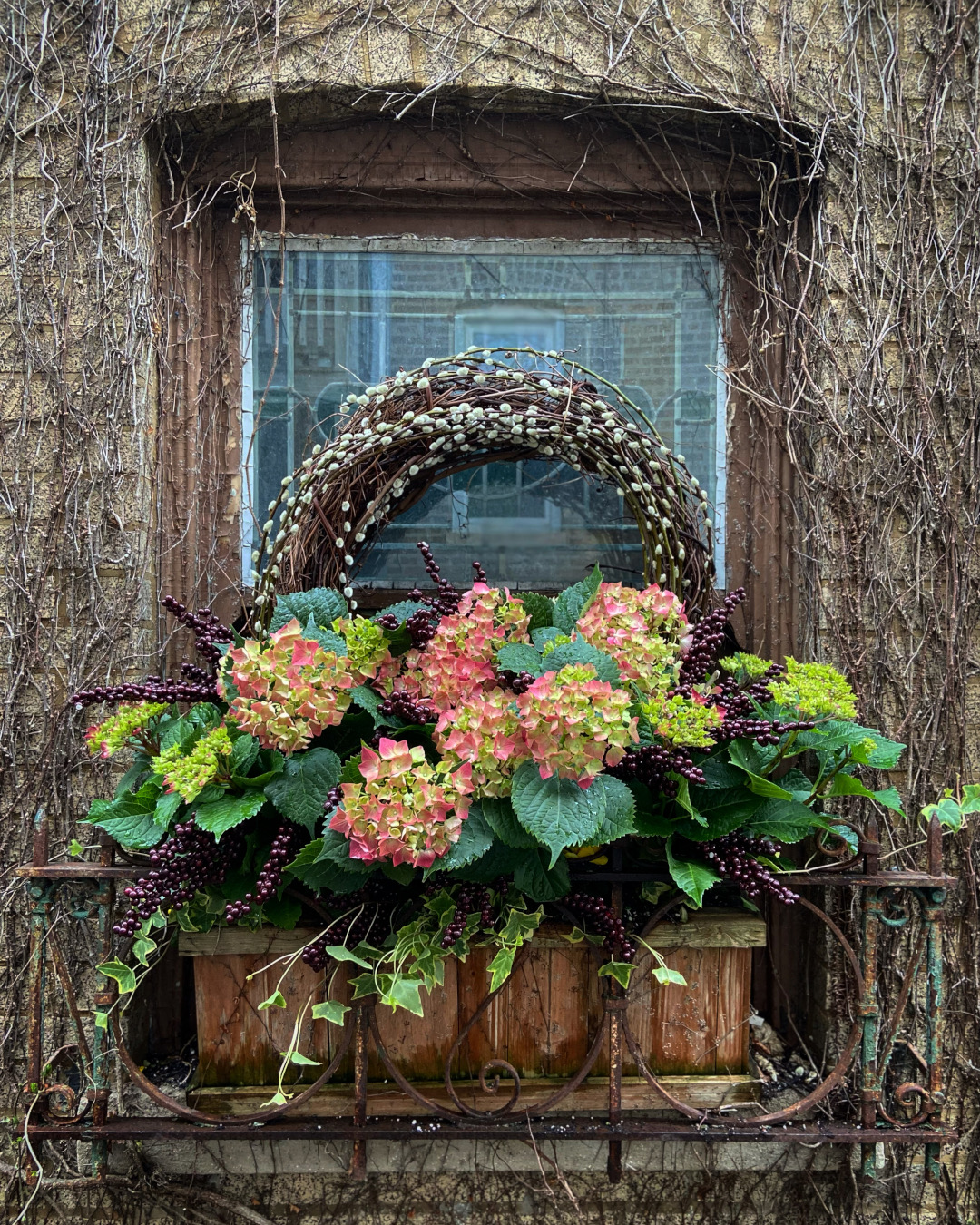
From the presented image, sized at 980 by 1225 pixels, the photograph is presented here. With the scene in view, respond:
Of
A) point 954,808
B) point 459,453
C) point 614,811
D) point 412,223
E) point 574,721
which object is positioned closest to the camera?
point 574,721

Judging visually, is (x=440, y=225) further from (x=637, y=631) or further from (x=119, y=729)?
(x=119, y=729)

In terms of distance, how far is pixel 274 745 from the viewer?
57.5 inches

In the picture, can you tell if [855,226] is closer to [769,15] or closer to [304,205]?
[769,15]

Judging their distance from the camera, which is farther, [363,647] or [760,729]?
[363,647]

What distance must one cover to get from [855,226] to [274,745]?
1.66m

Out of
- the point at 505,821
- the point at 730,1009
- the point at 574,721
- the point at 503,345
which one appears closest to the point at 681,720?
the point at 574,721

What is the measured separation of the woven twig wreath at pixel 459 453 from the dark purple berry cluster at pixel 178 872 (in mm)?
496

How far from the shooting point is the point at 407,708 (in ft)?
4.80

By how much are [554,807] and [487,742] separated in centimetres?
14

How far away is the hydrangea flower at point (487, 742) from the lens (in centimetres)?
135

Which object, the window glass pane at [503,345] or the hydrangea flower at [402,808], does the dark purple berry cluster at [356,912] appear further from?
the window glass pane at [503,345]

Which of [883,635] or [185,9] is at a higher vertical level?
[185,9]

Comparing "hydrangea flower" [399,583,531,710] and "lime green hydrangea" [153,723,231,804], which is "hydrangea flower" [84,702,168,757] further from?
"hydrangea flower" [399,583,531,710]

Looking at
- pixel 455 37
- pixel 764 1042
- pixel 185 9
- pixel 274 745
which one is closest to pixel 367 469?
pixel 274 745
